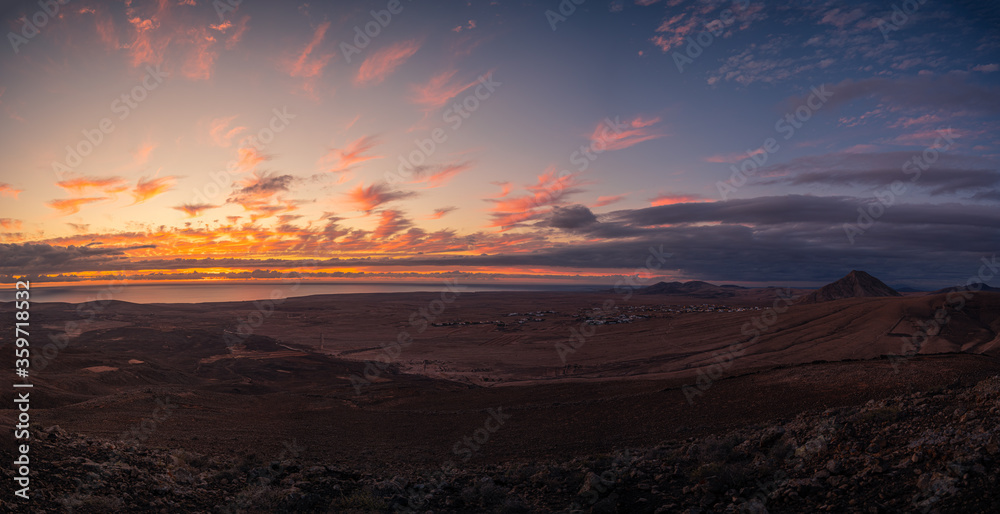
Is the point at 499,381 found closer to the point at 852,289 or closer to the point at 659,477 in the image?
the point at 659,477

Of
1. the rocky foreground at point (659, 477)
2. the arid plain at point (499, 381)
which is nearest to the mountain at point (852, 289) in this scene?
the arid plain at point (499, 381)

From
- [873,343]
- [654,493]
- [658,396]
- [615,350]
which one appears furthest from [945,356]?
[615,350]

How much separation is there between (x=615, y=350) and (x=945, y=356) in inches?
1260

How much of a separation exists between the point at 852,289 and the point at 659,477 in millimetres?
107120

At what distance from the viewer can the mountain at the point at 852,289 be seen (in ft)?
291

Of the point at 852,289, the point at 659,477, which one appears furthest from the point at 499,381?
the point at 852,289

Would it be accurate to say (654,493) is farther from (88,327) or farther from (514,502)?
(88,327)

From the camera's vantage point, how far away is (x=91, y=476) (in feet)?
25.4

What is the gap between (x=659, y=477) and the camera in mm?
8711

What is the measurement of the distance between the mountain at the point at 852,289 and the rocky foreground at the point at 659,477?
95.6m

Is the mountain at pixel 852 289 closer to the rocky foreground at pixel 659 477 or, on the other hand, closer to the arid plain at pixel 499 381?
the arid plain at pixel 499 381

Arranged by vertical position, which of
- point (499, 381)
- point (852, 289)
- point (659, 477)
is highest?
point (852, 289)

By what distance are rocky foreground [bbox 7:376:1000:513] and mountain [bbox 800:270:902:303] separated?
9562cm

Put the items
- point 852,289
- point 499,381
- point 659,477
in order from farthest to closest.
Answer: point 852,289 < point 499,381 < point 659,477
